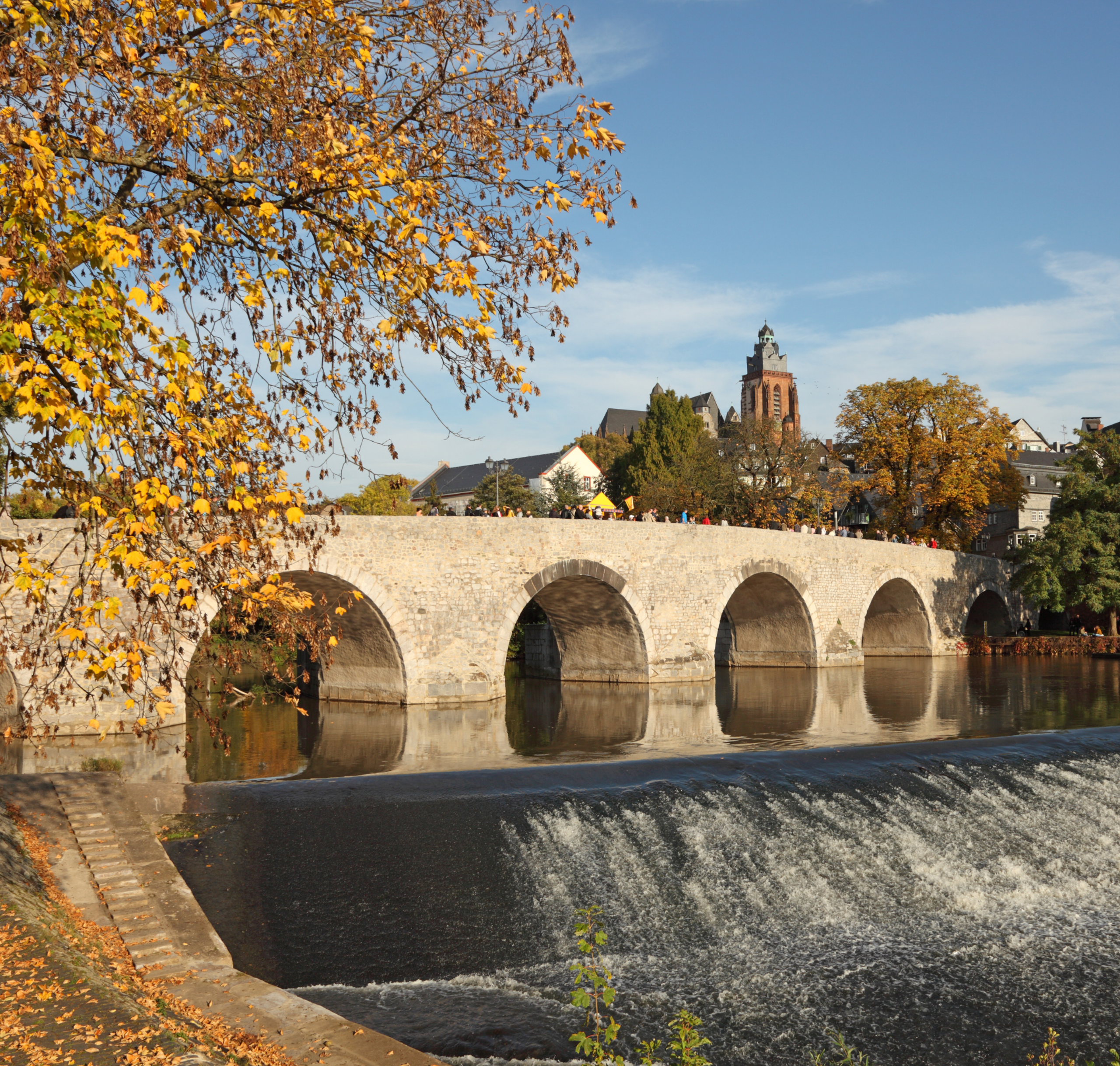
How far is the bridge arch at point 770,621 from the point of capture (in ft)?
84.5

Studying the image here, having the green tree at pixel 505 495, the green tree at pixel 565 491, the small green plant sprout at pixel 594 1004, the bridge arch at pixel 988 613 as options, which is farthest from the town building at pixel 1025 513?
the small green plant sprout at pixel 594 1004

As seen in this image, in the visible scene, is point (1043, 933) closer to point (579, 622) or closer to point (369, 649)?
point (369, 649)

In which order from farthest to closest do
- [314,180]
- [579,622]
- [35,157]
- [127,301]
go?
1. [579,622]
2. [314,180]
3. [127,301]
4. [35,157]

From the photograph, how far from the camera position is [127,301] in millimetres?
4375

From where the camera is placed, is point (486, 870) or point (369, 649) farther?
point (369, 649)

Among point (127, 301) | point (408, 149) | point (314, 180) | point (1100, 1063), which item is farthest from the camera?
point (1100, 1063)

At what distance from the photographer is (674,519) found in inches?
1566

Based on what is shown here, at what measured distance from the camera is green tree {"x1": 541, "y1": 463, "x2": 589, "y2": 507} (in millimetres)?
47250

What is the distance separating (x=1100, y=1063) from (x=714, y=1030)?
2299mm

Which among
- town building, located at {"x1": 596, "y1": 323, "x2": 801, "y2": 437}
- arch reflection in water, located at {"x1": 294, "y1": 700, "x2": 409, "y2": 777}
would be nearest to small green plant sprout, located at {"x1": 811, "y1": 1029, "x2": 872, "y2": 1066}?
arch reflection in water, located at {"x1": 294, "y1": 700, "x2": 409, "y2": 777}

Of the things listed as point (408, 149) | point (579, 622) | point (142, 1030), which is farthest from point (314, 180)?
point (579, 622)

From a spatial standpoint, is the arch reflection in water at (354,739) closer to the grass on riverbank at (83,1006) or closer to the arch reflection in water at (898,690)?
the grass on riverbank at (83,1006)

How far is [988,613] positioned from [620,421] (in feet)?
151

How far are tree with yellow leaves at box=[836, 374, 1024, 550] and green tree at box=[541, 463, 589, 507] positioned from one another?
560 inches
